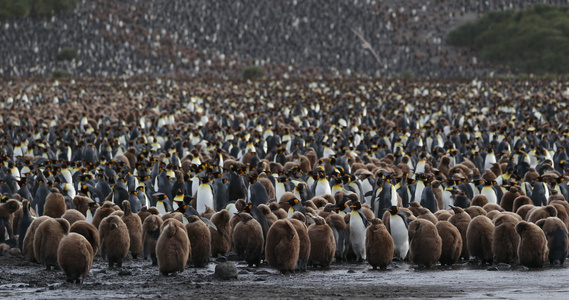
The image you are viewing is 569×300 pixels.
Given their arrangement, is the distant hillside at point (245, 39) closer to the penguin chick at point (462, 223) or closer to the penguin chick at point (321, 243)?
the penguin chick at point (462, 223)

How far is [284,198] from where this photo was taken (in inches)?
525

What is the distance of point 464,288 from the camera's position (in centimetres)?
945

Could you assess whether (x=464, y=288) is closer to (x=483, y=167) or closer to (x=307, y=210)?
(x=307, y=210)

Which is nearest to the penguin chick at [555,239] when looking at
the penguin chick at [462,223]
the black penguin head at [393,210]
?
the penguin chick at [462,223]

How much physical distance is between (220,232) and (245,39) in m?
62.0

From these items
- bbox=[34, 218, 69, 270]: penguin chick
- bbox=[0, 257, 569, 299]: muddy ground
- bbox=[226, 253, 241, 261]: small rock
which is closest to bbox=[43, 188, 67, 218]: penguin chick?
bbox=[0, 257, 569, 299]: muddy ground

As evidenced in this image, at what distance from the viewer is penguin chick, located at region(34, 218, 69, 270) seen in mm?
10585

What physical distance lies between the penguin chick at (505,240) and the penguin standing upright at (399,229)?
119 cm

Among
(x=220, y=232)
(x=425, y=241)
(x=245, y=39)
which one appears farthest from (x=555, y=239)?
(x=245, y=39)

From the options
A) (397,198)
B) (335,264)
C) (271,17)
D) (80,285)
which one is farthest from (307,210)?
(271,17)

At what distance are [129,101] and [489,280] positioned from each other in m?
31.8

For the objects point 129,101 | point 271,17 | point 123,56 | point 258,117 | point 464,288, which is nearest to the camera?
point 464,288

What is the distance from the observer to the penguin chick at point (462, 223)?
1147 cm

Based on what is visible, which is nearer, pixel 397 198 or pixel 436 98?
pixel 397 198
